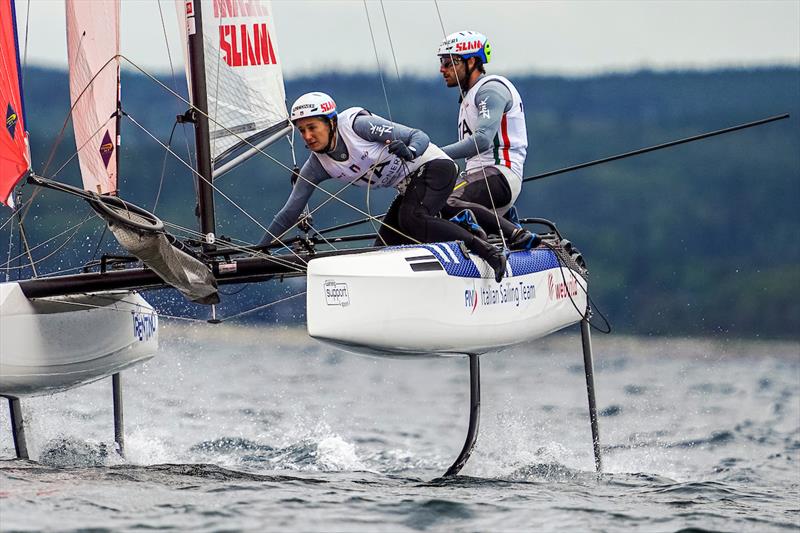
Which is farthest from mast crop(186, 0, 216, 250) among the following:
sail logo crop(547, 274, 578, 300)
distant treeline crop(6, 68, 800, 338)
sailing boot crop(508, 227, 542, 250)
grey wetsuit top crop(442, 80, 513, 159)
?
distant treeline crop(6, 68, 800, 338)

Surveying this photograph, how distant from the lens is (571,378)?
50.0 ft

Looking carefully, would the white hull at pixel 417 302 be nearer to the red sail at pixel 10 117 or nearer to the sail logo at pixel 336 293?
→ the sail logo at pixel 336 293

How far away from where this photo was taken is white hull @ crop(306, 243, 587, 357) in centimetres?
496

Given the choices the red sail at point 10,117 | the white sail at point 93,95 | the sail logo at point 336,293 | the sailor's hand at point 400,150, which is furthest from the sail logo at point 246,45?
the sail logo at point 336,293

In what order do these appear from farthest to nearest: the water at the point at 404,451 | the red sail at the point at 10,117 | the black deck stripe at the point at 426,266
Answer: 1. the red sail at the point at 10,117
2. the black deck stripe at the point at 426,266
3. the water at the point at 404,451

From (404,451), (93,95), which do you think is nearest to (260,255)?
(93,95)

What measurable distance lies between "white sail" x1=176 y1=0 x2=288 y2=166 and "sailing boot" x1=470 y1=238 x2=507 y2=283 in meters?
1.40

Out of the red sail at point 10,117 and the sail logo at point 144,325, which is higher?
the red sail at point 10,117

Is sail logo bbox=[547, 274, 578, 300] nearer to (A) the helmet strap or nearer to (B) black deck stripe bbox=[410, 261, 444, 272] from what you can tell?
(B) black deck stripe bbox=[410, 261, 444, 272]

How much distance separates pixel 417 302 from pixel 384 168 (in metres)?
0.69

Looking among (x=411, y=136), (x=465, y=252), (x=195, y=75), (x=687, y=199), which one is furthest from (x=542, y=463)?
(x=687, y=199)

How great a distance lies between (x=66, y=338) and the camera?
6.15 m

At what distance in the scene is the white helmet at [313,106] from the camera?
537 cm

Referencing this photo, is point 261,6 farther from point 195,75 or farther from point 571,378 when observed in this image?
point 571,378
